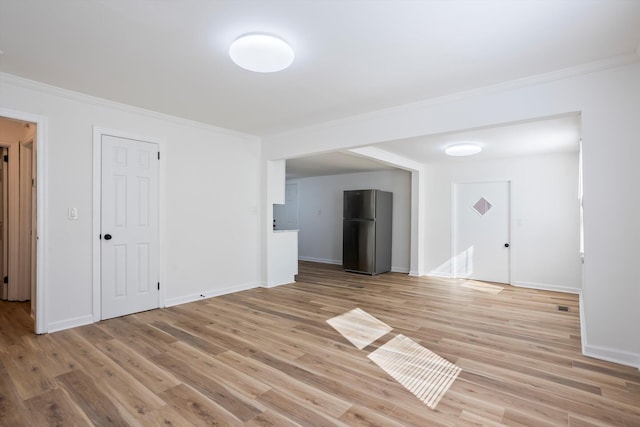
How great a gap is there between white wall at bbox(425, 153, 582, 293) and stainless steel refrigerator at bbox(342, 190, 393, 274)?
1.84 m

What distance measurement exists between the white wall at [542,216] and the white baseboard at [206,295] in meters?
4.75

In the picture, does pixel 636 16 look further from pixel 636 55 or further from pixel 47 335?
pixel 47 335

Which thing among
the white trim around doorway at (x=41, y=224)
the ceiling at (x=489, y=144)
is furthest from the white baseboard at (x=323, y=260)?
the white trim around doorway at (x=41, y=224)

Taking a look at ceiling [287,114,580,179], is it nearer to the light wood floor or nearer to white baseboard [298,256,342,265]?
the light wood floor

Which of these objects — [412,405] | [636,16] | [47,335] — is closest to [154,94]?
[47,335]

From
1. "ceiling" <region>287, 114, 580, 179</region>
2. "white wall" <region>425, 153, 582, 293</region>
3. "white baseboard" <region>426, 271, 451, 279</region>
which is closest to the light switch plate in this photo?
"ceiling" <region>287, 114, 580, 179</region>

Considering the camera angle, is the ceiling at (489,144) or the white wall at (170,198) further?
the ceiling at (489,144)

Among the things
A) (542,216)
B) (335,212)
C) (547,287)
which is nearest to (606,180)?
(542,216)

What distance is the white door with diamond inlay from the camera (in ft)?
20.3

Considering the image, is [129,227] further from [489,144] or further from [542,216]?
[542,216]

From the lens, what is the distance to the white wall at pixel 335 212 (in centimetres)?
741

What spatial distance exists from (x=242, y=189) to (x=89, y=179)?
82.8 inches

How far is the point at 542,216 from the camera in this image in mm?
5758

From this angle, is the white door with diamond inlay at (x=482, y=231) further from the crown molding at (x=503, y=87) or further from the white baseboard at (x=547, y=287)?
the crown molding at (x=503, y=87)
